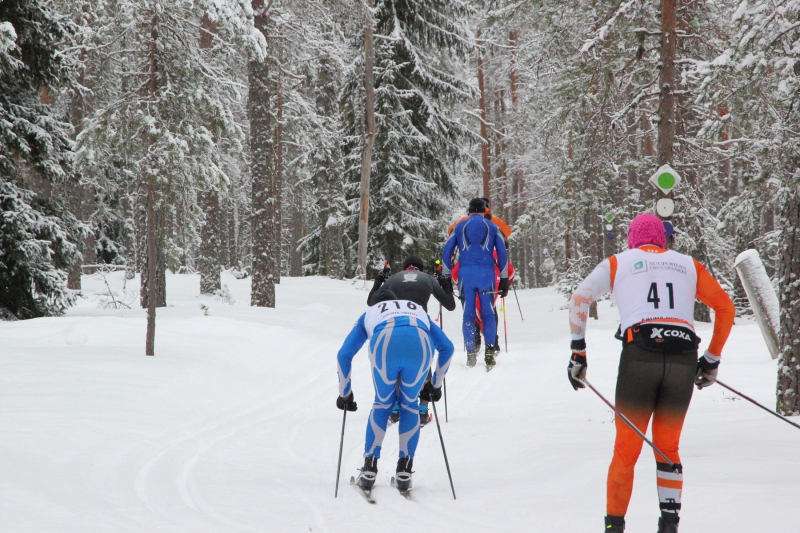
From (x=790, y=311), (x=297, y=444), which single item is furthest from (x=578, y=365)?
(x=790, y=311)

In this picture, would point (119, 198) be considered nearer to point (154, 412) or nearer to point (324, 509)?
point (154, 412)

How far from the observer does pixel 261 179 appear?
1630cm

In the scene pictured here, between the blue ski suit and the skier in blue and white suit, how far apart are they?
5.22m

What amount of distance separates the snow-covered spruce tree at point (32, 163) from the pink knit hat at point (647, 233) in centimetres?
1241

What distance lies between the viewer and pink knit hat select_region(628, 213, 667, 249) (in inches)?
165

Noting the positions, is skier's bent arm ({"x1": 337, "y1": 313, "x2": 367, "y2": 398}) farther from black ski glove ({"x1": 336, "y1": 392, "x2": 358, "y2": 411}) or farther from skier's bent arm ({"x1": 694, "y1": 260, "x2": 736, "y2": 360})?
skier's bent arm ({"x1": 694, "y1": 260, "x2": 736, "y2": 360})

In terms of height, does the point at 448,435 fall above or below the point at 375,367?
below

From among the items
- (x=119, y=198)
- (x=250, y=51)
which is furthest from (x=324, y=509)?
(x=119, y=198)

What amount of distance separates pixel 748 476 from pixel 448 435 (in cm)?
309

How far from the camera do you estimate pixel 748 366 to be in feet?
31.5

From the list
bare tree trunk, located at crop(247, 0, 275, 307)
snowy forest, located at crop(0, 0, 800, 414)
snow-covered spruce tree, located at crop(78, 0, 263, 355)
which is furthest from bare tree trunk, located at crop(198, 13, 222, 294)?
snow-covered spruce tree, located at crop(78, 0, 263, 355)

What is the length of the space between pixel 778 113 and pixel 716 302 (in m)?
4.07

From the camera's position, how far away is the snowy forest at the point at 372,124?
25.8 ft

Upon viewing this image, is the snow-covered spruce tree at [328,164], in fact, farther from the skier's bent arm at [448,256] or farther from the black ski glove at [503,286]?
the black ski glove at [503,286]
